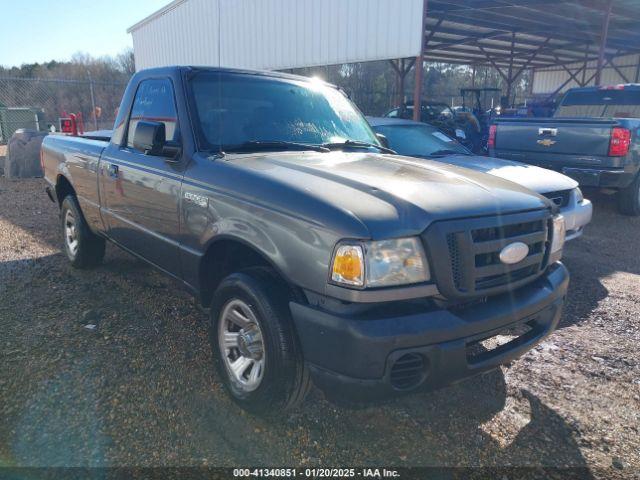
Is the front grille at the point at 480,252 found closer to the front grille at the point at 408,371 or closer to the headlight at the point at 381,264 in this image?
the headlight at the point at 381,264

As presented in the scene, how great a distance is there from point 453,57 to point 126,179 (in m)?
25.5

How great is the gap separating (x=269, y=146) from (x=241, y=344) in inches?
50.0

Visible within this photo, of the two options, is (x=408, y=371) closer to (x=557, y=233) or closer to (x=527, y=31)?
(x=557, y=233)

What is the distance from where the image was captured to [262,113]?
11.0ft

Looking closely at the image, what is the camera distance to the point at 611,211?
8.17m

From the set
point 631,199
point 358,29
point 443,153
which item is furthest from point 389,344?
point 358,29

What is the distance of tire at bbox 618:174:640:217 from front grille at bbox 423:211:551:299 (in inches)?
243

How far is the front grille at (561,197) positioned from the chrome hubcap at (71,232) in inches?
192

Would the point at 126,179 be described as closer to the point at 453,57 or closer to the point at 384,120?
the point at 384,120

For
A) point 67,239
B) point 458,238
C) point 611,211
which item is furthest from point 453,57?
point 458,238

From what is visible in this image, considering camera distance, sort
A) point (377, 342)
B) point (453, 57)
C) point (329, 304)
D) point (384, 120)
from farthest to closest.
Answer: point (453, 57)
point (384, 120)
point (329, 304)
point (377, 342)

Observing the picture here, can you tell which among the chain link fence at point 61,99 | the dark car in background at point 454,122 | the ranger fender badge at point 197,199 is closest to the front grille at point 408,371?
the ranger fender badge at point 197,199

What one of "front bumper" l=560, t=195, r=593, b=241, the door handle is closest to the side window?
"front bumper" l=560, t=195, r=593, b=241

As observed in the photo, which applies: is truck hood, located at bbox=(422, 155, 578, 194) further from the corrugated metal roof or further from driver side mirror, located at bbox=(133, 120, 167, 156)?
the corrugated metal roof
